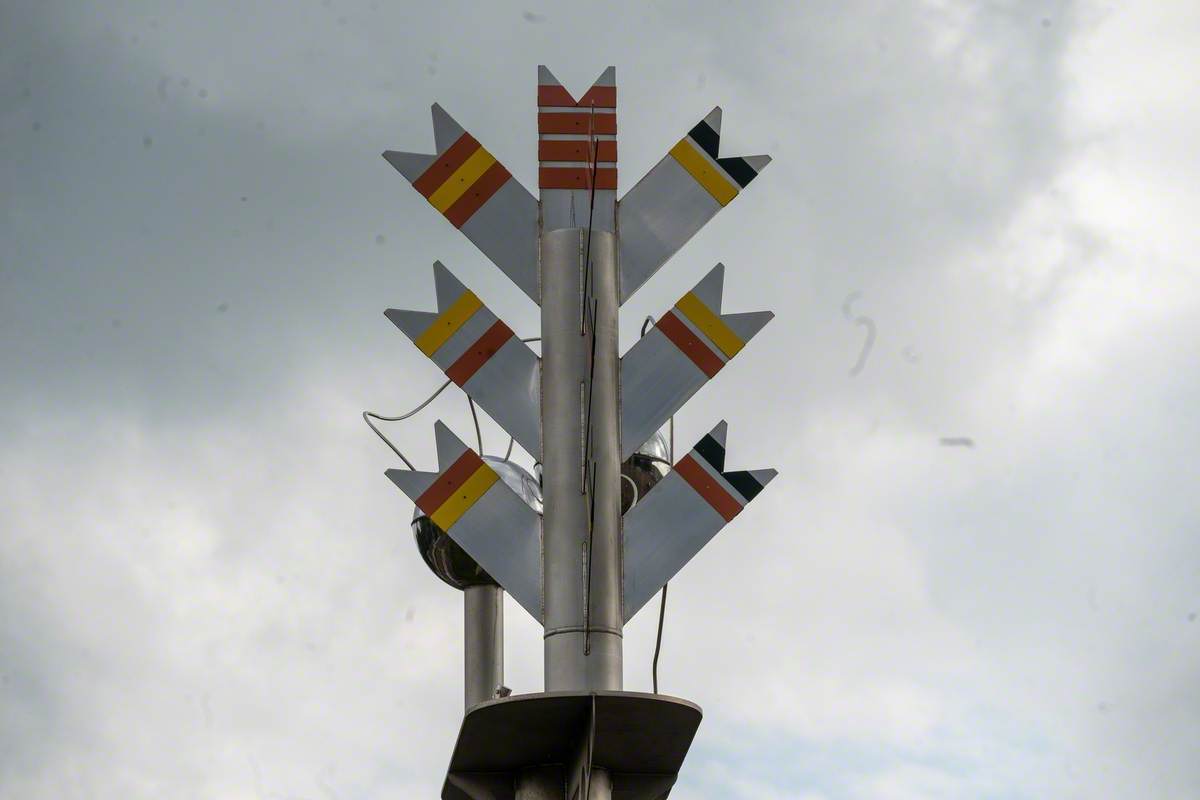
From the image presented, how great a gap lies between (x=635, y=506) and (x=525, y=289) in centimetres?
107

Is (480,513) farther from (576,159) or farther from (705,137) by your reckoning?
(705,137)

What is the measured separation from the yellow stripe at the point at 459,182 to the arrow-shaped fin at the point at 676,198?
613mm

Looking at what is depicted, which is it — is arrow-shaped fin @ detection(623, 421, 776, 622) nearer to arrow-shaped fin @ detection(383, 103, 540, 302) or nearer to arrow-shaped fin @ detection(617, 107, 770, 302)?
arrow-shaped fin @ detection(617, 107, 770, 302)

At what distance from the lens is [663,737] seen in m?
6.01

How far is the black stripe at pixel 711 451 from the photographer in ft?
21.8

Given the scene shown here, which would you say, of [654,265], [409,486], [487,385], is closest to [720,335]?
[654,265]

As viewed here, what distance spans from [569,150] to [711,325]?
3.25 feet

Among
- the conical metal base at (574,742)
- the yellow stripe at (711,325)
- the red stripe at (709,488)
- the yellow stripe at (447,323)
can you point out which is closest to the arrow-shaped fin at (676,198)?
the yellow stripe at (711,325)

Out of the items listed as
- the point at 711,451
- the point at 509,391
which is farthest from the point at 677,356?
the point at 509,391

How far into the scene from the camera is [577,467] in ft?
21.4

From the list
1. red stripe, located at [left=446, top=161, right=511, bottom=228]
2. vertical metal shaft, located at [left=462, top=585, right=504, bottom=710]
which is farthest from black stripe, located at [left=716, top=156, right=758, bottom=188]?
vertical metal shaft, located at [left=462, top=585, right=504, bottom=710]

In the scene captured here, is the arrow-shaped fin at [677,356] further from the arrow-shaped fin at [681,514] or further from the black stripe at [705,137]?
the black stripe at [705,137]

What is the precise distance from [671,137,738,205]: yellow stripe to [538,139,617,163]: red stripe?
0.29 m

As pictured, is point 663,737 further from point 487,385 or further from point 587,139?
point 587,139
